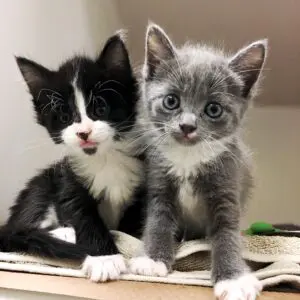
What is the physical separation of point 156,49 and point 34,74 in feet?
1.23

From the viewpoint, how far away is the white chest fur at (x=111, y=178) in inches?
57.2

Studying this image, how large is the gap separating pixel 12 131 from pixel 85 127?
51 cm

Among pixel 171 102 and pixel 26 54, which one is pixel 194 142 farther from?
pixel 26 54

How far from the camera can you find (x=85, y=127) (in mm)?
1317

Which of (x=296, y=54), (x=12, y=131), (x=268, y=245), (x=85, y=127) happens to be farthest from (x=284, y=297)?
(x=296, y=54)

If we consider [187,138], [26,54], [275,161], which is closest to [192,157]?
[187,138]

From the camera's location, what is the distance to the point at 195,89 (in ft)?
4.15

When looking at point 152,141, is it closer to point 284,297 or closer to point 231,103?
point 231,103

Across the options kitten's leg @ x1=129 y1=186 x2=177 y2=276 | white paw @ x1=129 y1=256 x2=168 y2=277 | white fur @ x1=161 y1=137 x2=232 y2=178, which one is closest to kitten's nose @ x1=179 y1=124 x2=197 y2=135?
white fur @ x1=161 y1=137 x2=232 y2=178

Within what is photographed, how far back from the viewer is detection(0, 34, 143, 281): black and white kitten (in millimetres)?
1338

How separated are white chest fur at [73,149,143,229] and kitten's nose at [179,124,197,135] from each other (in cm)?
31

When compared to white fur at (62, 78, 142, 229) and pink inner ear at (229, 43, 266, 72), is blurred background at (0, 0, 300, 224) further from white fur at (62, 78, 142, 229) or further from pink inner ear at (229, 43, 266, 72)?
pink inner ear at (229, 43, 266, 72)

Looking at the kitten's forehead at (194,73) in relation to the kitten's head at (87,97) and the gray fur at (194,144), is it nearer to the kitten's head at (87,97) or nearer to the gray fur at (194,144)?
the gray fur at (194,144)

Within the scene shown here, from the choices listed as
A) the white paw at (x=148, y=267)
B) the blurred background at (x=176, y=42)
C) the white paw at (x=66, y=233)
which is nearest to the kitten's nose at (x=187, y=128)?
the white paw at (x=148, y=267)
